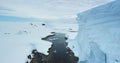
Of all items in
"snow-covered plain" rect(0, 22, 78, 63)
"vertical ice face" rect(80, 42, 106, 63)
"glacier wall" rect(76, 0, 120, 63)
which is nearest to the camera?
"glacier wall" rect(76, 0, 120, 63)

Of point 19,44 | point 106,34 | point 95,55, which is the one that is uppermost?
point 106,34

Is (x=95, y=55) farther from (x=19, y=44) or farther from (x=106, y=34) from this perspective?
(x=19, y=44)

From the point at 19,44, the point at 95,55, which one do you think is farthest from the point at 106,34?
the point at 19,44

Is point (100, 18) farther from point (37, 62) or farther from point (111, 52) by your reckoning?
point (37, 62)

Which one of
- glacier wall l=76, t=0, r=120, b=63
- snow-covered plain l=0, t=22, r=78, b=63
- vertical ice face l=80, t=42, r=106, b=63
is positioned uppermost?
glacier wall l=76, t=0, r=120, b=63

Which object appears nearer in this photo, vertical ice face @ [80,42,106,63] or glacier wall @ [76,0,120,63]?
glacier wall @ [76,0,120,63]

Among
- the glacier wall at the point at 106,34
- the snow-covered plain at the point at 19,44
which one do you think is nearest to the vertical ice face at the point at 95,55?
the glacier wall at the point at 106,34

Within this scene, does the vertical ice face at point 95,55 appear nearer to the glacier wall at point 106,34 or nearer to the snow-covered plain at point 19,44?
the glacier wall at point 106,34

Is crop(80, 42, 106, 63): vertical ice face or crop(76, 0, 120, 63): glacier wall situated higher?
crop(76, 0, 120, 63): glacier wall

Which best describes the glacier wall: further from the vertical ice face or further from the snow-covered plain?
the snow-covered plain

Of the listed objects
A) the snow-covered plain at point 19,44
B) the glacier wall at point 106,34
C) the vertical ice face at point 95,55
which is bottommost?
the snow-covered plain at point 19,44

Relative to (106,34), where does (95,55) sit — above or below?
below

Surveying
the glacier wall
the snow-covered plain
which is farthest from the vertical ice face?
the snow-covered plain
